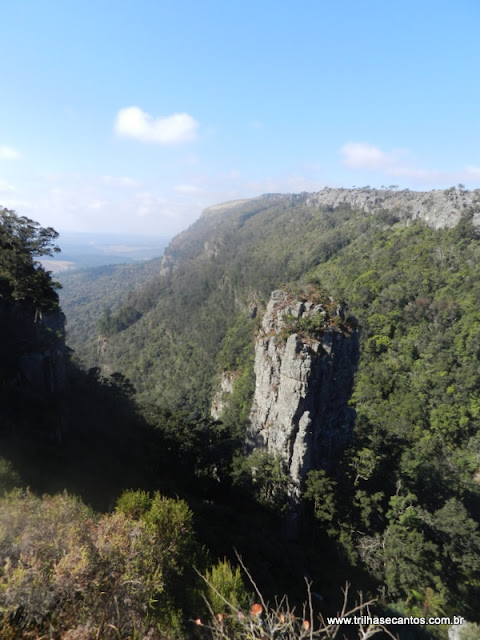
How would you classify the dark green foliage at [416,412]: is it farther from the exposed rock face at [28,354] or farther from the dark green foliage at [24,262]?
the dark green foliage at [24,262]

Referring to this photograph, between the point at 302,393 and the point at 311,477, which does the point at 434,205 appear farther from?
the point at 311,477

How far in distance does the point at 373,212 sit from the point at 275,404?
9952cm

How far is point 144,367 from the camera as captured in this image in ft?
256

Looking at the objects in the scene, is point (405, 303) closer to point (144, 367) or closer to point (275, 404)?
point (275, 404)

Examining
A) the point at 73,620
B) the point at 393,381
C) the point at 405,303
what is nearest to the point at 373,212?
the point at 405,303

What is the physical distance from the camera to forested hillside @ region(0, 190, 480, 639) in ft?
28.0

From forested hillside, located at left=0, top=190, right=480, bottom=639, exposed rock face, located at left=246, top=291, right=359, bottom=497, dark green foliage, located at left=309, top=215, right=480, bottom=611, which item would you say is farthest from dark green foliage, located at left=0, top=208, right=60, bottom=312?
dark green foliage, located at left=309, top=215, right=480, bottom=611

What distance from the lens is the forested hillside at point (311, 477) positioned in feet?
28.0

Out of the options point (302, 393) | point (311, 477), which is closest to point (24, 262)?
point (302, 393)

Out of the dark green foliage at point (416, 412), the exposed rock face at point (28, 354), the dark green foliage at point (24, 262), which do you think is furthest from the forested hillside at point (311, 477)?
the dark green foliage at point (24, 262)

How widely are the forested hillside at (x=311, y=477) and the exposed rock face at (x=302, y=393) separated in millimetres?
875

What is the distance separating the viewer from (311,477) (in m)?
22.5

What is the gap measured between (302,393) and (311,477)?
5866 millimetres

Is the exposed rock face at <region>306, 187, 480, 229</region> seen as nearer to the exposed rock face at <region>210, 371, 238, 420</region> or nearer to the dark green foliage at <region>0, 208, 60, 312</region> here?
the exposed rock face at <region>210, 371, 238, 420</region>
